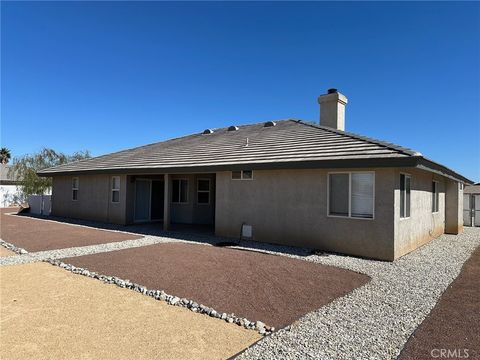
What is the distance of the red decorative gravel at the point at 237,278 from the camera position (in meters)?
5.14

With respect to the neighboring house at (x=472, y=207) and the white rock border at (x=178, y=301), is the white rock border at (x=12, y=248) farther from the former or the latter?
the neighboring house at (x=472, y=207)

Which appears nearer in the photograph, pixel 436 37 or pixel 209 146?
pixel 436 37

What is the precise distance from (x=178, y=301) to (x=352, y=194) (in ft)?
20.1

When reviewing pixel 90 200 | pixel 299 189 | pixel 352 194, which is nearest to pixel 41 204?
pixel 90 200

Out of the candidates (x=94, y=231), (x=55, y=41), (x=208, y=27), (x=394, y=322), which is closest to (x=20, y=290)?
(x=394, y=322)

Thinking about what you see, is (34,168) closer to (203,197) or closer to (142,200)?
(142,200)

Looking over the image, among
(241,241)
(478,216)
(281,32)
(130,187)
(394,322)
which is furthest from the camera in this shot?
(478,216)

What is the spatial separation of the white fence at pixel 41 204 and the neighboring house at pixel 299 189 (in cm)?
657

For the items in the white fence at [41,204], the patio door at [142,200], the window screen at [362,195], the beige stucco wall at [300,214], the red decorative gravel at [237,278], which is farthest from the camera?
the white fence at [41,204]

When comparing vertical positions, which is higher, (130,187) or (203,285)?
(130,187)

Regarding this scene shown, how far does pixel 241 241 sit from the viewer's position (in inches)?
451

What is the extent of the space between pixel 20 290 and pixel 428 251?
11.1 metres

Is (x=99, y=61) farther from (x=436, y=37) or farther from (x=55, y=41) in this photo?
(x=436, y=37)

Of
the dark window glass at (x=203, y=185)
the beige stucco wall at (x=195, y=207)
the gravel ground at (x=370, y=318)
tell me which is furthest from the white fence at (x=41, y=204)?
the gravel ground at (x=370, y=318)
